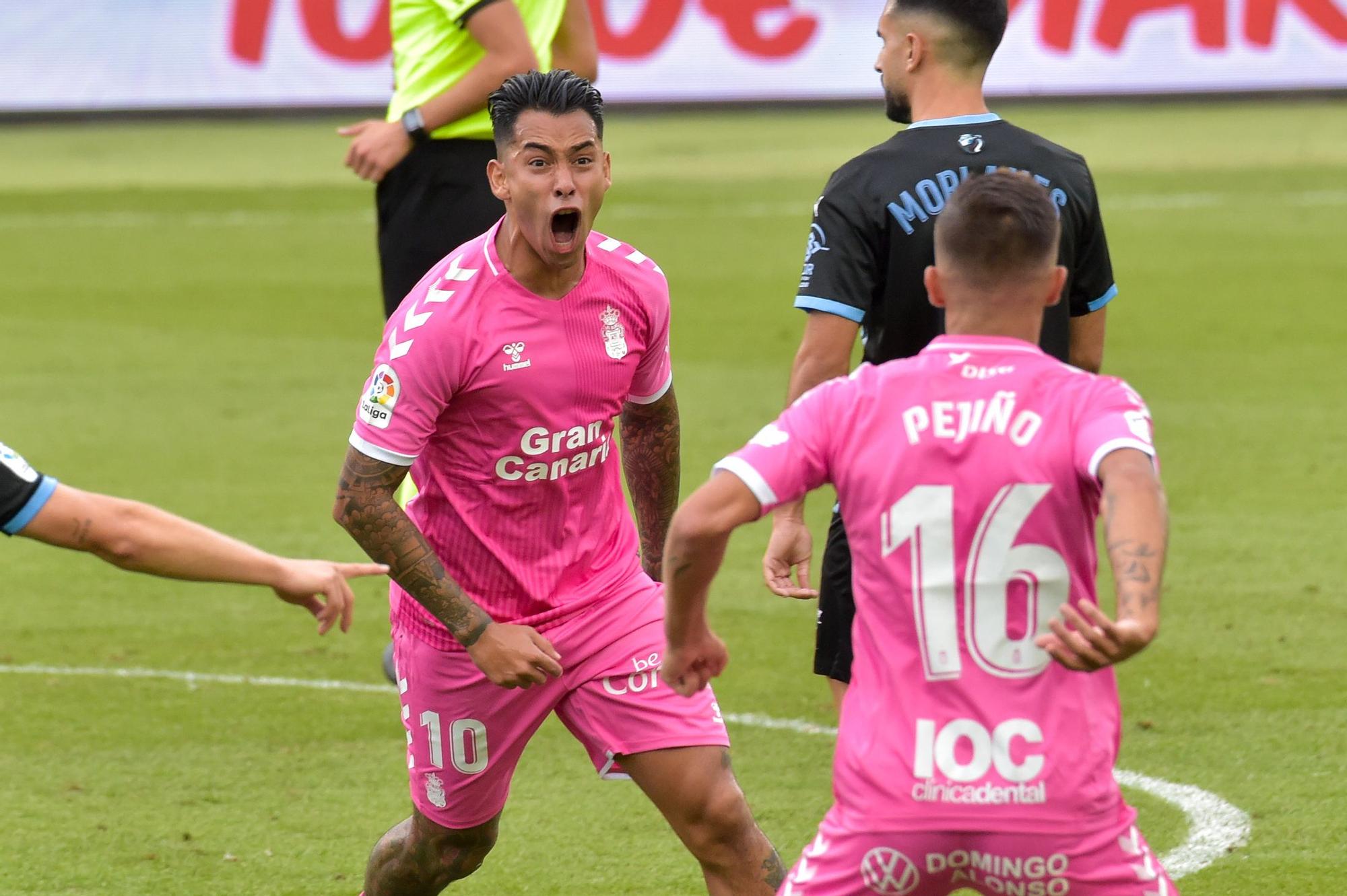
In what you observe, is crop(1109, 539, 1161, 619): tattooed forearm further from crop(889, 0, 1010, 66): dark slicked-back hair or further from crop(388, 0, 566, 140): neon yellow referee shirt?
crop(388, 0, 566, 140): neon yellow referee shirt

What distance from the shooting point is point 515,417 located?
15.8 ft

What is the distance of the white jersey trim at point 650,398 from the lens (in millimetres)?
5254

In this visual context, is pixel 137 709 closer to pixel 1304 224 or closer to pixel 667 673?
pixel 667 673

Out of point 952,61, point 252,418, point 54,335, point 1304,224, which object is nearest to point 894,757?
point 952,61

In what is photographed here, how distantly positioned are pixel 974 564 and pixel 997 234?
572mm

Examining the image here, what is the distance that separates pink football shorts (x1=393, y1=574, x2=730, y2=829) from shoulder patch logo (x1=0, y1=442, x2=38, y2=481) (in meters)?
1.23

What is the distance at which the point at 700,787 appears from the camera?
189 inches

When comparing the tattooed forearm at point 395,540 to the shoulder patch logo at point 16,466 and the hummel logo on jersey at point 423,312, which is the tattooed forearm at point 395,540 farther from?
the shoulder patch logo at point 16,466

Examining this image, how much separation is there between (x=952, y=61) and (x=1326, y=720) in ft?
10.7

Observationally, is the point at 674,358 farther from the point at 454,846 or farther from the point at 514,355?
the point at 514,355

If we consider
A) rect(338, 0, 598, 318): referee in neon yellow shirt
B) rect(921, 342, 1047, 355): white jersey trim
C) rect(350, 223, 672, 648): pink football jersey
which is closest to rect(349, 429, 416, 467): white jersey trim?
rect(350, 223, 672, 648): pink football jersey

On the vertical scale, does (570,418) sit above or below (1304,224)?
above

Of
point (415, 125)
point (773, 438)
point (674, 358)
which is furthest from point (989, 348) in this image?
point (674, 358)

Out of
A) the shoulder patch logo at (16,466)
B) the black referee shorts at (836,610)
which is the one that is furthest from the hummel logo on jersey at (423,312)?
the black referee shorts at (836,610)
